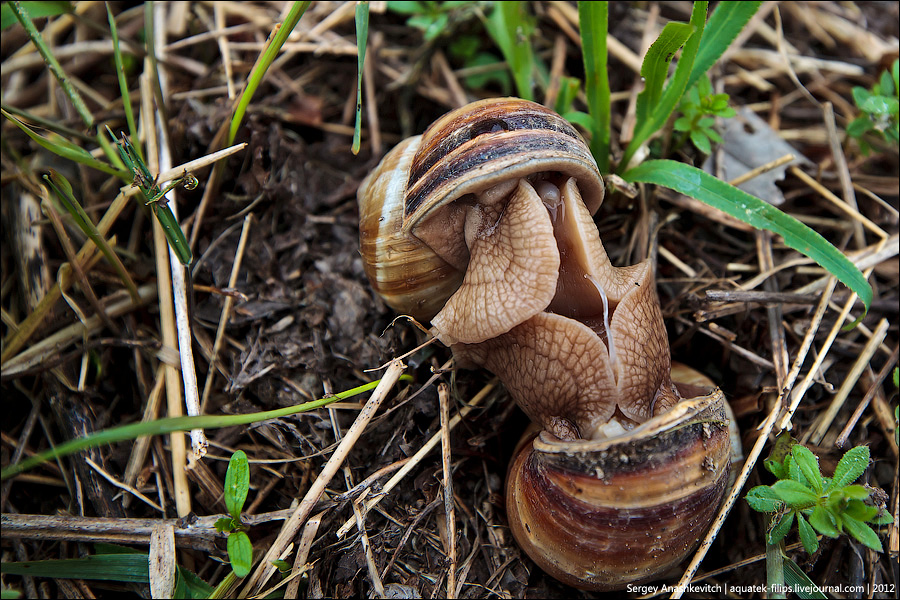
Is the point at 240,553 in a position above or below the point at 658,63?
below

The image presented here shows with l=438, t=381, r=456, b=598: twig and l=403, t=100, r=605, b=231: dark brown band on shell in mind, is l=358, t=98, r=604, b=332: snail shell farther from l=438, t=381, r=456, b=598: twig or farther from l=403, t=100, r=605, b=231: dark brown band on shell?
l=438, t=381, r=456, b=598: twig

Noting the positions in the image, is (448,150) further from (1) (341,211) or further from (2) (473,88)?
(2) (473,88)

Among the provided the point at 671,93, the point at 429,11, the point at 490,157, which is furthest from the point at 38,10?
the point at 671,93

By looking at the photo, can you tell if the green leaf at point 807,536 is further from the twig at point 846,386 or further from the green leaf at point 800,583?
the twig at point 846,386

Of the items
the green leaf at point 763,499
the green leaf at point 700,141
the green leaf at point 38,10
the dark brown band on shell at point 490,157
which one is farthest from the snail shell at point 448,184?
the green leaf at point 38,10

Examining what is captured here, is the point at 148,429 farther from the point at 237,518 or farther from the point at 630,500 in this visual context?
the point at 630,500

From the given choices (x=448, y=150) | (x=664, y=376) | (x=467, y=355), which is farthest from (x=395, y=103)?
(x=664, y=376)

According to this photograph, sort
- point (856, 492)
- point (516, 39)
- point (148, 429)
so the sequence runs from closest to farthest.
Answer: point (148, 429) < point (856, 492) < point (516, 39)

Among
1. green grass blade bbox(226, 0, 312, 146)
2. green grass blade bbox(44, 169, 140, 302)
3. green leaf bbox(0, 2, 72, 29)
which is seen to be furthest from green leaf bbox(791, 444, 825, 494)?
green leaf bbox(0, 2, 72, 29)
